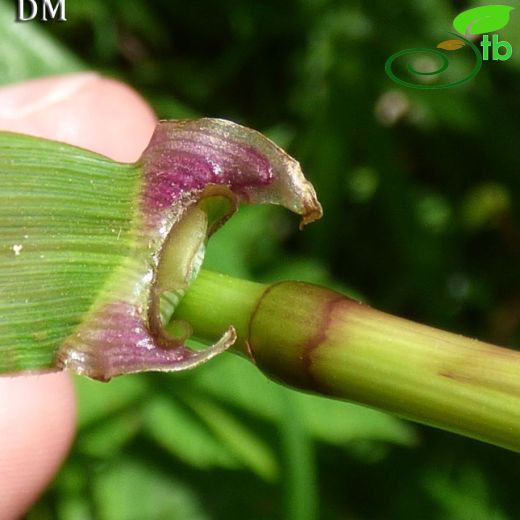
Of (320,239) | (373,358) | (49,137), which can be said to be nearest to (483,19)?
(320,239)

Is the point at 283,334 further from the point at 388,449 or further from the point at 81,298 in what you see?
the point at 388,449

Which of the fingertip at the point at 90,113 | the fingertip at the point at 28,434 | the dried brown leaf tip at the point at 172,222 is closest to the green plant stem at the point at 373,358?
the dried brown leaf tip at the point at 172,222

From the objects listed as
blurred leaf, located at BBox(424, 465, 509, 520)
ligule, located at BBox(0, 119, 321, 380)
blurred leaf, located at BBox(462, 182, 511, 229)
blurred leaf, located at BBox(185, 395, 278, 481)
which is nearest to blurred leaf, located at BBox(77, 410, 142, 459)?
blurred leaf, located at BBox(185, 395, 278, 481)

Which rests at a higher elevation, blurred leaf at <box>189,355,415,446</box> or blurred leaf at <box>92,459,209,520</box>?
blurred leaf at <box>189,355,415,446</box>

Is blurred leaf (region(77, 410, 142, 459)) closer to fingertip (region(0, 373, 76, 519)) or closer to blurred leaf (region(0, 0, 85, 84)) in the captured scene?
fingertip (region(0, 373, 76, 519))

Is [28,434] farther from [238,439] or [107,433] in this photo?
[238,439]

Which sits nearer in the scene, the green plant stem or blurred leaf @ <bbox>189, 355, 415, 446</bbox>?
the green plant stem

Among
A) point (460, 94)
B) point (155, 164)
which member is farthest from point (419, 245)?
point (155, 164)
